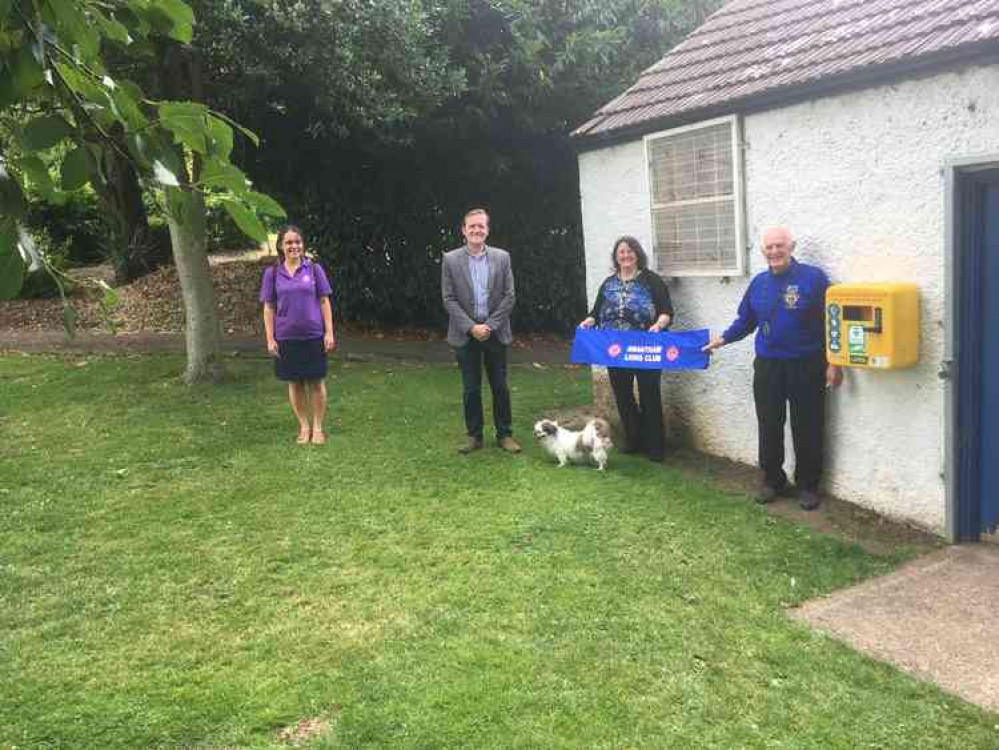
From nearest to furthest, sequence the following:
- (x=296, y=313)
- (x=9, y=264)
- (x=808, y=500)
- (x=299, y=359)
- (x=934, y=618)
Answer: (x=9, y=264), (x=934, y=618), (x=808, y=500), (x=296, y=313), (x=299, y=359)

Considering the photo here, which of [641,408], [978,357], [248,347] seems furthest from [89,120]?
[248,347]

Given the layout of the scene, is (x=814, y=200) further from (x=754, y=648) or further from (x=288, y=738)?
(x=288, y=738)

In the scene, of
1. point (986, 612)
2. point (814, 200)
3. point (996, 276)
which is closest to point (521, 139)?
point (814, 200)

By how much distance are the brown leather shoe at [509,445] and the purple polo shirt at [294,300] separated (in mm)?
1863

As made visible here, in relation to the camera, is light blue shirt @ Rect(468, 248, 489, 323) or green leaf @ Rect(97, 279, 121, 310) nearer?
green leaf @ Rect(97, 279, 121, 310)

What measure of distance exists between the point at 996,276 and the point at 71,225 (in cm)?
1925

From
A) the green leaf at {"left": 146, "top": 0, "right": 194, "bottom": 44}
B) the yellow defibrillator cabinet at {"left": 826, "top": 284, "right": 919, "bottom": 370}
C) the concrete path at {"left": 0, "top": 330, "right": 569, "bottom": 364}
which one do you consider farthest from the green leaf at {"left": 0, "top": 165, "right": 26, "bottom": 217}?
the concrete path at {"left": 0, "top": 330, "right": 569, "bottom": 364}

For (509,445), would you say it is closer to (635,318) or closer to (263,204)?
(635,318)

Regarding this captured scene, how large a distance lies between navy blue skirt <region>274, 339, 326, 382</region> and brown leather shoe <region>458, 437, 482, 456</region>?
1.43 metres

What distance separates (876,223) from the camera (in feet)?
17.7

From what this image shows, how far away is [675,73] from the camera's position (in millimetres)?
7598

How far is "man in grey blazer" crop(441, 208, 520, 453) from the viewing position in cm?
705

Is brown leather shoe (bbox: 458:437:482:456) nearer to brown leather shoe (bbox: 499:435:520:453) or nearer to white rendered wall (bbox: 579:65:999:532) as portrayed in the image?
brown leather shoe (bbox: 499:435:520:453)

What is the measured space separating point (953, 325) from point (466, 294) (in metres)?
3.65
